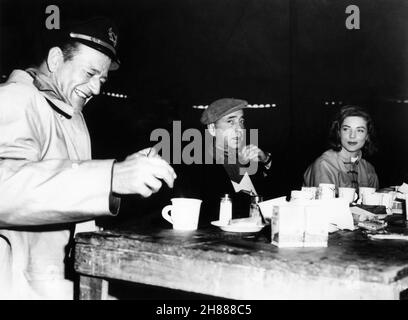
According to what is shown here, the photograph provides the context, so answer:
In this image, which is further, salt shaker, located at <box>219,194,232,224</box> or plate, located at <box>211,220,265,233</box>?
salt shaker, located at <box>219,194,232,224</box>

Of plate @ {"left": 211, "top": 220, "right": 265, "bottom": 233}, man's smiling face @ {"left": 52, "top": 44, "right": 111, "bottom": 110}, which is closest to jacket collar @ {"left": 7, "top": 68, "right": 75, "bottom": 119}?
man's smiling face @ {"left": 52, "top": 44, "right": 111, "bottom": 110}

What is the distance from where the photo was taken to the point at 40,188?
1001 mm

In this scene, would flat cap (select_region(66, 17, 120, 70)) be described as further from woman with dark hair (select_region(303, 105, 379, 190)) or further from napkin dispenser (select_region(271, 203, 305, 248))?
woman with dark hair (select_region(303, 105, 379, 190))

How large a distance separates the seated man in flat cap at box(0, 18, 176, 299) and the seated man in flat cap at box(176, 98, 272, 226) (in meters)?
1.20

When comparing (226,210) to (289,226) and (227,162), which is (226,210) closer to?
(289,226)

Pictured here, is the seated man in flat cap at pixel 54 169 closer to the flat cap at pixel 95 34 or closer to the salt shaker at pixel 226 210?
the flat cap at pixel 95 34

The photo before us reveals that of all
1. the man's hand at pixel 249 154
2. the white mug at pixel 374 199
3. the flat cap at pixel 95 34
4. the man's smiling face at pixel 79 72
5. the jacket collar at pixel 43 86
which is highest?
the flat cap at pixel 95 34

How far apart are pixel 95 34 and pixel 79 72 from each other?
0.64ft

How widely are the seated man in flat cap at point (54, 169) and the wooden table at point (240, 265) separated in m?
0.22

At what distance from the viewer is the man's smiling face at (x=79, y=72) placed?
190cm

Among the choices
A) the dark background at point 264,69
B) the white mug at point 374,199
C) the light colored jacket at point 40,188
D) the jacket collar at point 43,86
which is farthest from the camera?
the dark background at point 264,69

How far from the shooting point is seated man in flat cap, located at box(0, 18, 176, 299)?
101 centimetres

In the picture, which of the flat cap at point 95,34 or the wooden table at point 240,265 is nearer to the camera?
the wooden table at point 240,265

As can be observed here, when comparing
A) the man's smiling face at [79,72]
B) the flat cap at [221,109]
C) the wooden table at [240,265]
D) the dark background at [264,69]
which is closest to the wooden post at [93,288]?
the wooden table at [240,265]
